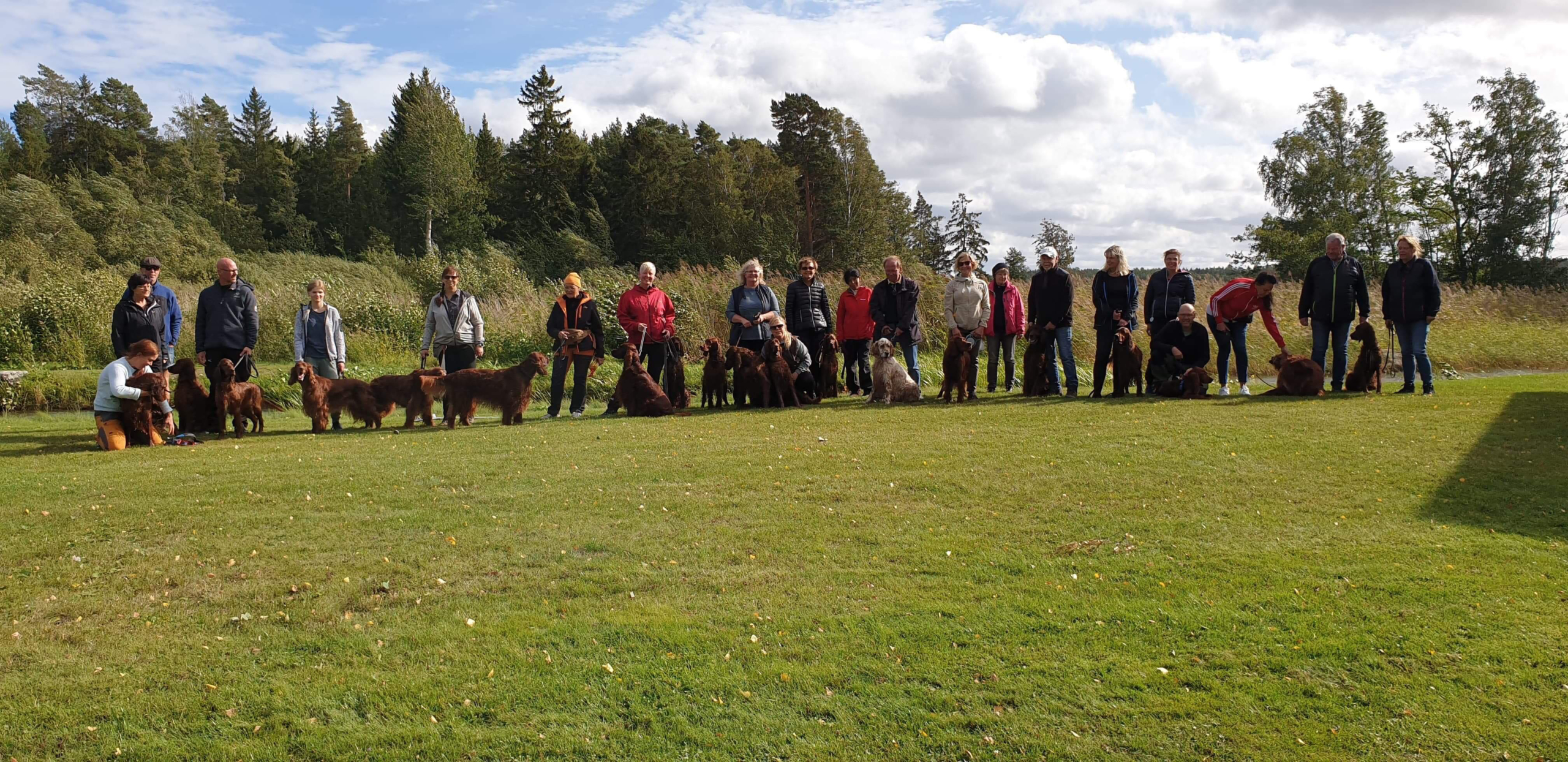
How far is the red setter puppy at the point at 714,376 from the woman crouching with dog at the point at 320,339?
4400 mm

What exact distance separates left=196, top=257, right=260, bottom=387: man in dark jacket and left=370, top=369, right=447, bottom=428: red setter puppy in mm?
1456

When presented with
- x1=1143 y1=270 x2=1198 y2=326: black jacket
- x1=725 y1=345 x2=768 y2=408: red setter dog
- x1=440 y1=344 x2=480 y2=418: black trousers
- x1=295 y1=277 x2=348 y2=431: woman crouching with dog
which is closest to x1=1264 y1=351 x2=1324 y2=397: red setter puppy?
x1=1143 y1=270 x2=1198 y2=326: black jacket

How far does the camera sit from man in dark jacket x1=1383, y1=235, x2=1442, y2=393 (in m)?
11.9

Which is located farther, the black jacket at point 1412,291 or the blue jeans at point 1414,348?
the blue jeans at point 1414,348

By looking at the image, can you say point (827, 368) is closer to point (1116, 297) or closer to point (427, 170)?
point (1116, 297)

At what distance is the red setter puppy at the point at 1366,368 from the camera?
40.2ft

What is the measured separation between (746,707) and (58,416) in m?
13.2

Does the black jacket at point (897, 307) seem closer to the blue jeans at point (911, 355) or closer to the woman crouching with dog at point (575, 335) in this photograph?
the blue jeans at point (911, 355)

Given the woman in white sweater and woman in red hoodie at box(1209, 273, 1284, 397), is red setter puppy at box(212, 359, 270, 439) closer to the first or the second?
the woman in white sweater

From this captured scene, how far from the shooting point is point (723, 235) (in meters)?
44.2

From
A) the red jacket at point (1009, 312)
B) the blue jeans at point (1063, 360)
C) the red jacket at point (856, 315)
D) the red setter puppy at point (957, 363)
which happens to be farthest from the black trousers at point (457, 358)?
the blue jeans at point (1063, 360)

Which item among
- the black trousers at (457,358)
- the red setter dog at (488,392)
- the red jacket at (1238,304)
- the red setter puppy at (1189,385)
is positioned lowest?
the red setter puppy at (1189,385)

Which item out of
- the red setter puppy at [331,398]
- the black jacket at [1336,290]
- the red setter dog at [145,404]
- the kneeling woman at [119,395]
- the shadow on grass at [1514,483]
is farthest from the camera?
the black jacket at [1336,290]

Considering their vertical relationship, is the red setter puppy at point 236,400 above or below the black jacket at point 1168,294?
below
